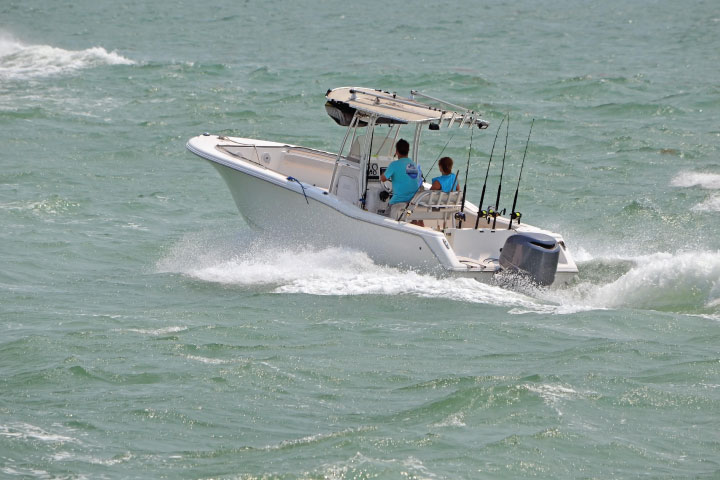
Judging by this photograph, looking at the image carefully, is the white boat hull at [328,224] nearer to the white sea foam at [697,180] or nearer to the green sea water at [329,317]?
the green sea water at [329,317]

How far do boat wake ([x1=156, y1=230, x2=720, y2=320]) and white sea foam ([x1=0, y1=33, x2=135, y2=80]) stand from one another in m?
19.0

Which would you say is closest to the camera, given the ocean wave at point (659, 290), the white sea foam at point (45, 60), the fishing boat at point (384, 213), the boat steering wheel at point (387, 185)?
the ocean wave at point (659, 290)

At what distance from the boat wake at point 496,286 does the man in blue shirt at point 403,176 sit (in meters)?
0.82

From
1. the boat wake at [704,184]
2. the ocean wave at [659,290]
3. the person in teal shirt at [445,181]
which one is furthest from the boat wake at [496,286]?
the boat wake at [704,184]

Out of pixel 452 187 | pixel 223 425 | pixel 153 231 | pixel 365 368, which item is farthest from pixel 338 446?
pixel 153 231

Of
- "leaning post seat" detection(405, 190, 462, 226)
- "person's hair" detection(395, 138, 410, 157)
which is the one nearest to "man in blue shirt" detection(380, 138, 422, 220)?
"person's hair" detection(395, 138, 410, 157)

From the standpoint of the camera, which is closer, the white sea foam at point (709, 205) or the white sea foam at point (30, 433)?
the white sea foam at point (30, 433)

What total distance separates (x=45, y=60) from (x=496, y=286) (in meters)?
24.3

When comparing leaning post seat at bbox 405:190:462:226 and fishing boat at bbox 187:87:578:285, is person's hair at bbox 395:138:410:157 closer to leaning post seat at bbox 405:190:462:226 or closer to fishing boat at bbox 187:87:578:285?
fishing boat at bbox 187:87:578:285

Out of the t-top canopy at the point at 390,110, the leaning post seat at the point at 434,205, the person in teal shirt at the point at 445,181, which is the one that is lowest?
the leaning post seat at the point at 434,205

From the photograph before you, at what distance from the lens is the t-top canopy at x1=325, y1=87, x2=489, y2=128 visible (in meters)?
13.2

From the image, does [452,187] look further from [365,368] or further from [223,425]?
[223,425]

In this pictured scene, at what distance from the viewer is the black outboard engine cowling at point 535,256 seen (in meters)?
12.5

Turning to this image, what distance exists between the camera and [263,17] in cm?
4809
